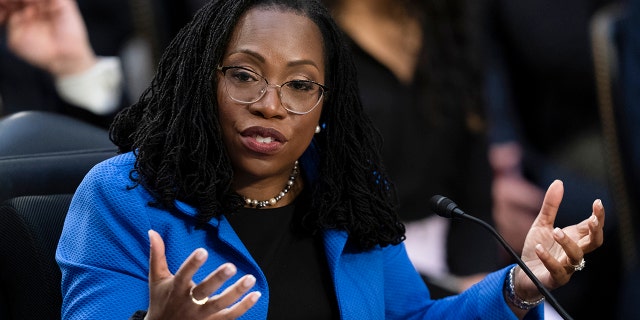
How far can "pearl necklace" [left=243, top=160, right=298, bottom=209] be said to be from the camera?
185 cm

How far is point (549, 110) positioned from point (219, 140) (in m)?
1.94

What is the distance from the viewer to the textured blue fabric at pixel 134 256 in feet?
5.31

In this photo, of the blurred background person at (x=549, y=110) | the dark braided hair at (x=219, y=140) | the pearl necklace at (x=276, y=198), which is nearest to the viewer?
the dark braided hair at (x=219, y=140)

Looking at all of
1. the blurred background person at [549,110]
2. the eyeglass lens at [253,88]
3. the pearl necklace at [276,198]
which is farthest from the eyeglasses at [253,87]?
the blurred background person at [549,110]

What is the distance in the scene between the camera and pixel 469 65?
300 centimetres

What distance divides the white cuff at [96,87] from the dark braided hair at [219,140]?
0.93 m

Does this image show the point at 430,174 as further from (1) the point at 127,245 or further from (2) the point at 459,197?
(1) the point at 127,245

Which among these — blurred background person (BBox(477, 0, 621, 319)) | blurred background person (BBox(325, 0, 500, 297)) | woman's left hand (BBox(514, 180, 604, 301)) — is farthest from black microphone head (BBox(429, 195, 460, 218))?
blurred background person (BBox(477, 0, 621, 319))

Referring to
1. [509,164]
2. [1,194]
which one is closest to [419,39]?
[509,164]

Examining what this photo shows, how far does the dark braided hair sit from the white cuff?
0.93 metres

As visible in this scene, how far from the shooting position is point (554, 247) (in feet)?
5.91

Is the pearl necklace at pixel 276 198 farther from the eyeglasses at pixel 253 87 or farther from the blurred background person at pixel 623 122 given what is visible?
the blurred background person at pixel 623 122

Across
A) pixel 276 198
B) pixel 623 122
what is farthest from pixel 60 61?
pixel 623 122

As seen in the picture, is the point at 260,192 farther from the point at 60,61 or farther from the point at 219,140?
the point at 60,61
